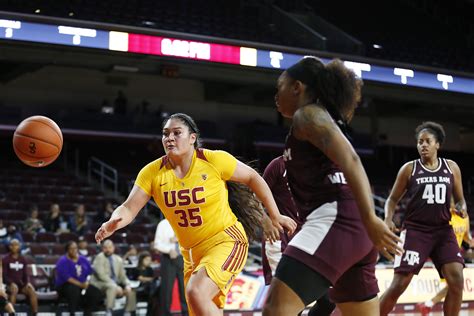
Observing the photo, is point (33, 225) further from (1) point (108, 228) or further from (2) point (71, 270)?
(1) point (108, 228)

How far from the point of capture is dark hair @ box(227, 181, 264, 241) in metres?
6.39

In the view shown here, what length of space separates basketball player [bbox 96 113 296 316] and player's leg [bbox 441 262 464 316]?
90.5 inches

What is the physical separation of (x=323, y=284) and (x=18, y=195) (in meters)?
15.0

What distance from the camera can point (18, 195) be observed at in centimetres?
1780

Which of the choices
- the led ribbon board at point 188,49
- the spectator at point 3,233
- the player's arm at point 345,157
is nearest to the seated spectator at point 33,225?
the spectator at point 3,233

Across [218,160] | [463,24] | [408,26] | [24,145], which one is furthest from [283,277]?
[463,24]

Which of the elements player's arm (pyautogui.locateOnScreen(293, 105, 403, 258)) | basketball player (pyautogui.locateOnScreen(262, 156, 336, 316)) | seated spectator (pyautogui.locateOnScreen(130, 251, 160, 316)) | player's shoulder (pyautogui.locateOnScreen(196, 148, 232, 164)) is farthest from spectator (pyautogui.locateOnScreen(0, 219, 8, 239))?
player's arm (pyautogui.locateOnScreen(293, 105, 403, 258))

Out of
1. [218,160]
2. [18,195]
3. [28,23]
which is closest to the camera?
[218,160]

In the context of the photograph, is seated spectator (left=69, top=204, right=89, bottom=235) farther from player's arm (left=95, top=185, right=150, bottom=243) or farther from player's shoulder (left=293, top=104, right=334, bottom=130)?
player's shoulder (left=293, top=104, right=334, bottom=130)

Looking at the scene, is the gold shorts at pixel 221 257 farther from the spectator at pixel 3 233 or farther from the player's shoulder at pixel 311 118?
the spectator at pixel 3 233

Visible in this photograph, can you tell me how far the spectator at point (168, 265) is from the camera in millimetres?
11070

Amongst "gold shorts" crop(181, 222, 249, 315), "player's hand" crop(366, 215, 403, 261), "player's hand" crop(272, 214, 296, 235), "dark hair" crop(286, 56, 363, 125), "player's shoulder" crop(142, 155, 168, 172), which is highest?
"dark hair" crop(286, 56, 363, 125)

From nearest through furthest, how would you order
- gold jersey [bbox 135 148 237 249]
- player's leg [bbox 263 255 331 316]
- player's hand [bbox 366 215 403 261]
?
player's hand [bbox 366 215 403 261], player's leg [bbox 263 255 331 316], gold jersey [bbox 135 148 237 249]

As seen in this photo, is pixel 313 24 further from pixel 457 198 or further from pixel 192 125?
pixel 192 125
